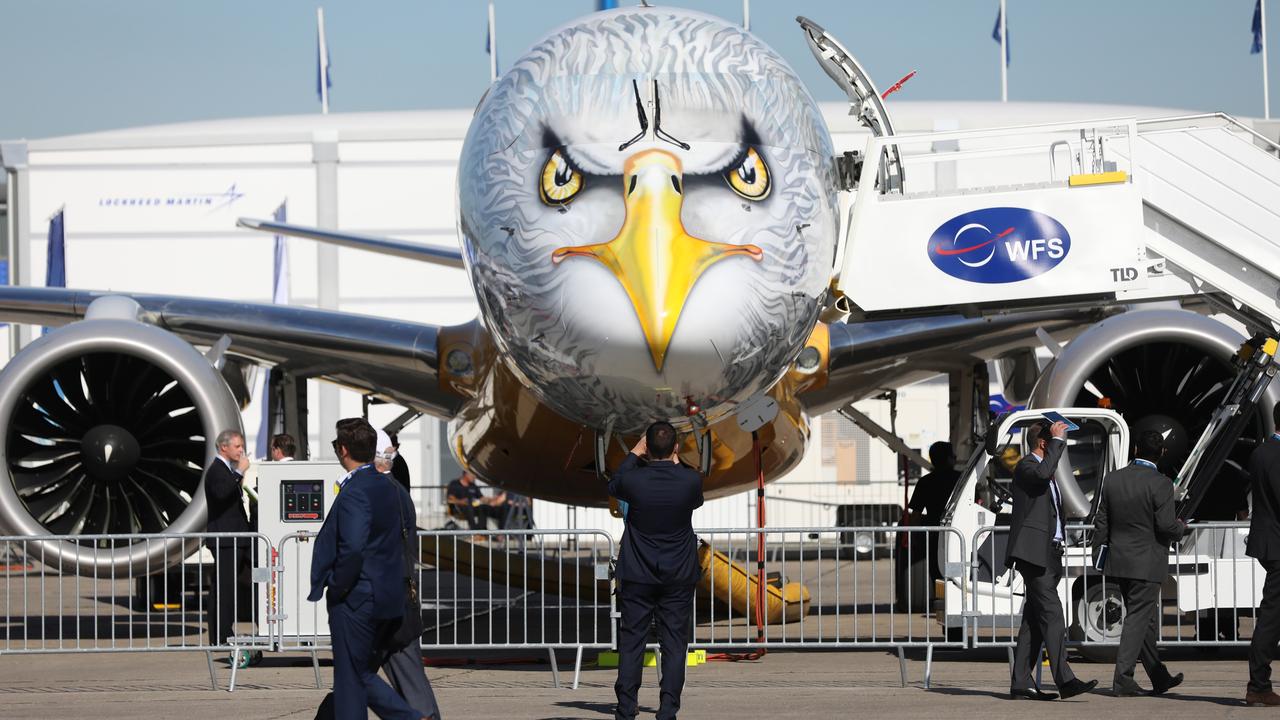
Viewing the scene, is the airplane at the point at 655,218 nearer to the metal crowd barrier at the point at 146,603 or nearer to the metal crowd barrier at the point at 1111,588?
the metal crowd barrier at the point at 1111,588

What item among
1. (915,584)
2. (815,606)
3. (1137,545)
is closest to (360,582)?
(1137,545)

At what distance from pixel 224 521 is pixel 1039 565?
5.13 metres

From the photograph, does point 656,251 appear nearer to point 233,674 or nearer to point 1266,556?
point 1266,556

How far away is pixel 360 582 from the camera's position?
229 inches

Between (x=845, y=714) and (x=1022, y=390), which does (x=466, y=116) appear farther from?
(x=845, y=714)

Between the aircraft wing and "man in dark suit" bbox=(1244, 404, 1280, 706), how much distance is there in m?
5.98

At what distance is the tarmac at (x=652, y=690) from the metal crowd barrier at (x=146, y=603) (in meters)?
0.22

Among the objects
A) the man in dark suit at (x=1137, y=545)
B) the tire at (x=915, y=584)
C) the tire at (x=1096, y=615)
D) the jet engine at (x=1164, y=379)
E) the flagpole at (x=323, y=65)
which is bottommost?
the tire at (x=915, y=584)

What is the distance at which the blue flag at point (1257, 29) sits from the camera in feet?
144

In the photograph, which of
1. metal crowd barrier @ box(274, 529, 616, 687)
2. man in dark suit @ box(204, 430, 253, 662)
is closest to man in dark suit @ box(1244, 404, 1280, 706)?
metal crowd barrier @ box(274, 529, 616, 687)

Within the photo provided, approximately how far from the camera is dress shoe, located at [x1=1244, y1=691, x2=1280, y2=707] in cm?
748

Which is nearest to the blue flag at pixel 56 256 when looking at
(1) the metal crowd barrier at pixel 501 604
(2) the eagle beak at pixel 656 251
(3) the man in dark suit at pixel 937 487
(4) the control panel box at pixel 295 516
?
(1) the metal crowd barrier at pixel 501 604

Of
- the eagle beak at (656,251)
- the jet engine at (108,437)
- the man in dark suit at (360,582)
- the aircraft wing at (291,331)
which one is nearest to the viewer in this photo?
the man in dark suit at (360,582)

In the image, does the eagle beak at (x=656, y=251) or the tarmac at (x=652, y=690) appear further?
the tarmac at (x=652, y=690)
